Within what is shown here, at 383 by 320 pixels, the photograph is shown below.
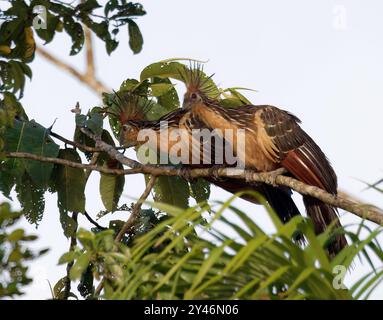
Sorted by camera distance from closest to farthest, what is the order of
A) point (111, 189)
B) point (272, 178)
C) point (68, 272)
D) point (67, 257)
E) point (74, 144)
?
point (67, 257) < point (68, 272) < point (74, 144) < point (272, 178) < point (111, 189)

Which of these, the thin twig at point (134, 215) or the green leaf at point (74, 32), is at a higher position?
the green leaf at point (74, 32)

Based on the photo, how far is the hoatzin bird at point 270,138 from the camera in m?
5.99

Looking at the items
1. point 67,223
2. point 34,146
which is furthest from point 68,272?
point 34,146

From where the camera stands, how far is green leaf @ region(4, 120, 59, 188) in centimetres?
522

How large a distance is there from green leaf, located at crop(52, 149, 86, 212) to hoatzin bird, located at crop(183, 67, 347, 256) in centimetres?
118

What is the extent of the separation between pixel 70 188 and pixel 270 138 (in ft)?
5.22

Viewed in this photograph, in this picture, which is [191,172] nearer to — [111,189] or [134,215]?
[111,189]

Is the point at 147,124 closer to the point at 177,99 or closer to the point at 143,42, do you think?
the point at 177,99

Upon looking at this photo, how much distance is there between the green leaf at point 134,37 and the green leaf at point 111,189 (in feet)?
5.37

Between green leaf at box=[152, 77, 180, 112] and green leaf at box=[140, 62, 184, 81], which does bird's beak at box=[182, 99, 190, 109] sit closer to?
green leaf at box=[152, 77, 180, 112]

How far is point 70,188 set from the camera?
5395 millimetres

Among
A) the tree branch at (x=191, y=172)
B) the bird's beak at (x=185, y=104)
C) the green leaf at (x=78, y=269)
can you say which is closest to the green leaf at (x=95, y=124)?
the tree branch at (x=191, y=172)

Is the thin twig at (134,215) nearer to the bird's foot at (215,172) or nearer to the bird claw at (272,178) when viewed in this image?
the bird's foot at (215,172)
